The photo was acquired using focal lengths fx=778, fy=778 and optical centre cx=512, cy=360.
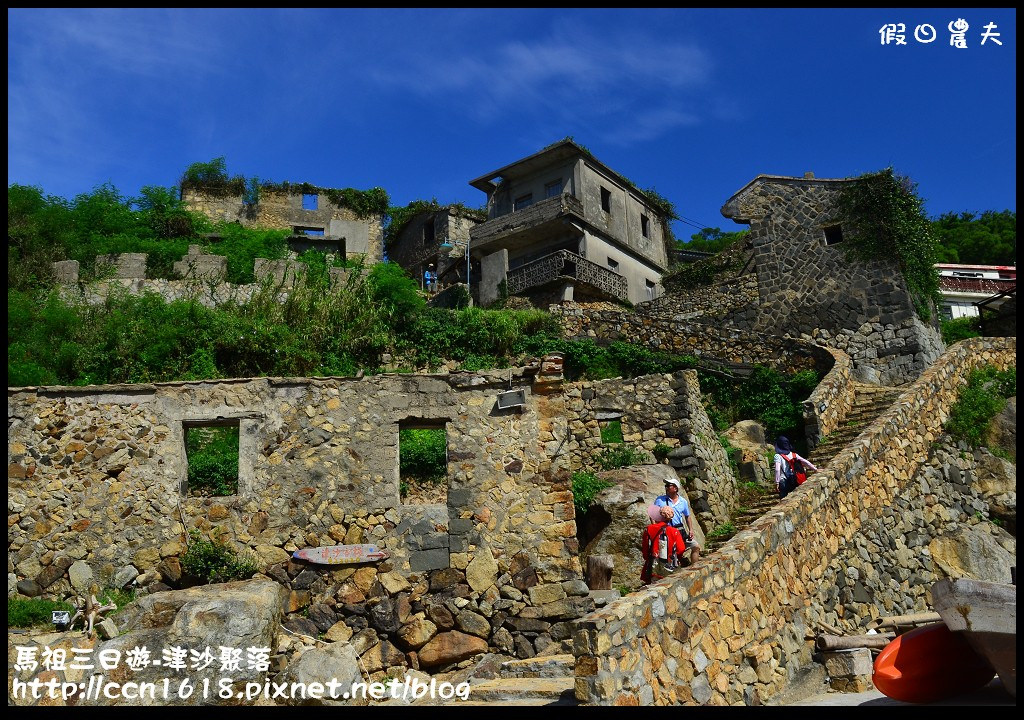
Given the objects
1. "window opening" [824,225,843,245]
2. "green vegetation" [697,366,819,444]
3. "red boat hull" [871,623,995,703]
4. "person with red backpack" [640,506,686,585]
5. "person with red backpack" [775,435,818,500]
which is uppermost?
"window opening" [824,225,843,245]

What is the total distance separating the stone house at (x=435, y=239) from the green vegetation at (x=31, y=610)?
2567 cm

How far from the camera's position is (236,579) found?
10.1 meters

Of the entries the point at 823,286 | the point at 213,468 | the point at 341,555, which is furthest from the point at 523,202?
the point at 341,555

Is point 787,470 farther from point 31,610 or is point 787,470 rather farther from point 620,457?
point 31,610

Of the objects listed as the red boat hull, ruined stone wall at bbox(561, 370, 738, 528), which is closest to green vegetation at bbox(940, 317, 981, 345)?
ruined stone wall at bbox(561, 370, 738, 528)

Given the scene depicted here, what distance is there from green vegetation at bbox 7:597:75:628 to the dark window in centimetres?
2518

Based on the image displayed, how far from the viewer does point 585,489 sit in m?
13.5

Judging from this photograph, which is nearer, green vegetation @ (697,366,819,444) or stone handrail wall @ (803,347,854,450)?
stone handrail wall @ (803,347,854,450)

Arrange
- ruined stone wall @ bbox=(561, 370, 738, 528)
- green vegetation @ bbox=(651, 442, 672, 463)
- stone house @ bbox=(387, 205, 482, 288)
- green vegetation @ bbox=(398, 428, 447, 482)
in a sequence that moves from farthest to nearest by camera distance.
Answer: stone house @ bbox=(387, 205, 482, 288) < green vegetation @ bbox=(651, 442, 672, 463) < green vegetation @ bbox=(398, 428, 447, 482) < ruined stone wall @ bbox=(561, 370, 738, 528)

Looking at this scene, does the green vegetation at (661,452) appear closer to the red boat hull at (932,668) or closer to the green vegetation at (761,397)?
the green vegetation at (761,397)

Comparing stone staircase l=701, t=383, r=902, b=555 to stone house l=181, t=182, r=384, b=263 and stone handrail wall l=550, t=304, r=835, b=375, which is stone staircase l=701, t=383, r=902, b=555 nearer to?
stone handrail wall l=550, t=304, r=835, b=375

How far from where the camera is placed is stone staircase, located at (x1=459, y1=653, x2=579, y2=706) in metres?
7.46

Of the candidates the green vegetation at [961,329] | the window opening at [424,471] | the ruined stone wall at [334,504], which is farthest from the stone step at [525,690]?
the green vegetation at [961,329]

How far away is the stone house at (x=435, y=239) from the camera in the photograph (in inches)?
1424
